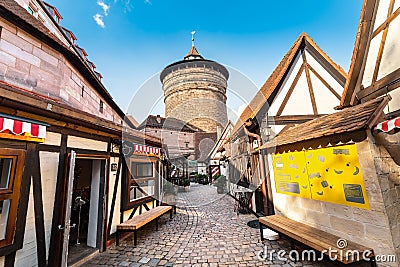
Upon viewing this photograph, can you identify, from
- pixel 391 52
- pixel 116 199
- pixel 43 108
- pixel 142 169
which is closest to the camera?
pixel 43 108

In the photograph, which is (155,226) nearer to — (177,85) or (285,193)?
(285,193)

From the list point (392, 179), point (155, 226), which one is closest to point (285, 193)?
point (392, 179)

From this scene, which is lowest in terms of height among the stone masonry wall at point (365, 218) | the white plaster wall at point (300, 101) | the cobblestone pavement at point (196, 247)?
the cobblestone pavement at point (196, 247)

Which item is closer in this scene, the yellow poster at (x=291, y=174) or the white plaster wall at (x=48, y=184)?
the white plaster wall at (x=48, y=184)

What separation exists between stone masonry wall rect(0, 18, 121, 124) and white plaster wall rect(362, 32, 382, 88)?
7.88 meters

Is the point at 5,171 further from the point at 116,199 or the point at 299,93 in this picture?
the point at 299,93

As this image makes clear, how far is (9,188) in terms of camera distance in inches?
85.3

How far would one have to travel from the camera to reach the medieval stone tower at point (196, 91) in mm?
25745

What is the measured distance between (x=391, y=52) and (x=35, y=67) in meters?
7.95

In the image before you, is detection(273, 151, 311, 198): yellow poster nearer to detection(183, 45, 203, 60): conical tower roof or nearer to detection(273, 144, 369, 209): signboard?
detection(273, 144, 369, 209): signboard

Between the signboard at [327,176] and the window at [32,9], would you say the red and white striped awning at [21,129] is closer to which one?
the signboard at [327,176]

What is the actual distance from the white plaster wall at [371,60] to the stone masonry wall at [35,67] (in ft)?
25.8

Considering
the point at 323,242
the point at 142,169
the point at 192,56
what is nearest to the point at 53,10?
the point at 142,169

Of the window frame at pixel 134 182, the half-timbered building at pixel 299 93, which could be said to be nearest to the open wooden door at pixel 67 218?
the window frame at pixel 134 182
